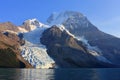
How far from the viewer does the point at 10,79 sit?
97750 mm

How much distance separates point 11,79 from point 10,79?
0.29m

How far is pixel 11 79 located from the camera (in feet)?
321

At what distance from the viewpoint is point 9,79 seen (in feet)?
321

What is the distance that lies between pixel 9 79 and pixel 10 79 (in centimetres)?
29

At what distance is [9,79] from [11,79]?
0.57 m
